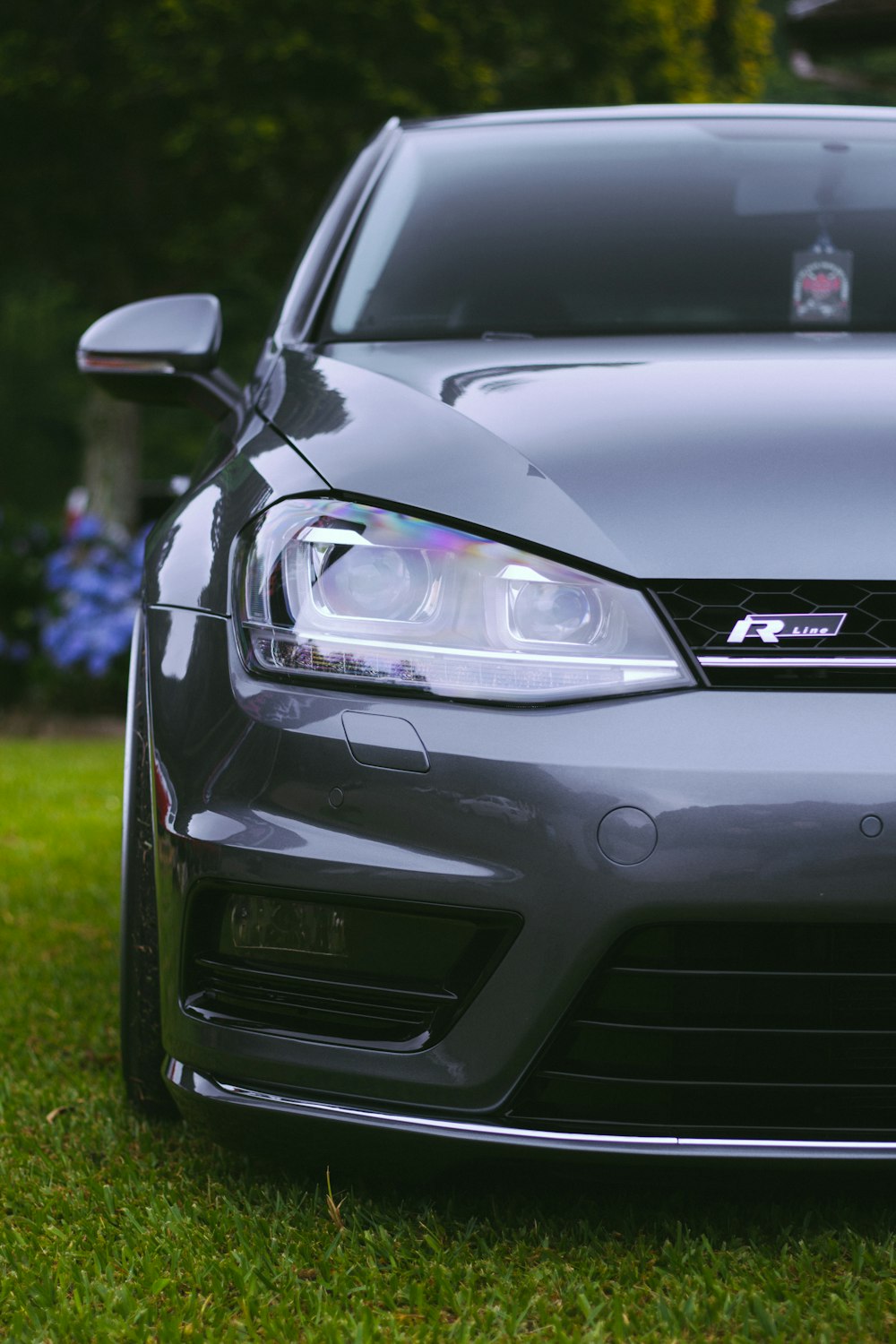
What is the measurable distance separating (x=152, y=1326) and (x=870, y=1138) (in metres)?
0.79

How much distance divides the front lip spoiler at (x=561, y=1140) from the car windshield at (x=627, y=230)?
A: 129 centimetres

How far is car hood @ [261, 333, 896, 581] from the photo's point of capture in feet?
5.49

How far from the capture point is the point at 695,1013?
5.34 ft

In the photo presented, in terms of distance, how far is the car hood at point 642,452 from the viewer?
167 cm

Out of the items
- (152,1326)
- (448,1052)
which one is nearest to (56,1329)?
(152,1326)

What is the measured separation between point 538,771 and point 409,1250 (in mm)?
619

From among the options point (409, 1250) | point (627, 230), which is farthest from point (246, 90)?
point (409, 1250)

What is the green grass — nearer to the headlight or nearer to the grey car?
the grey car

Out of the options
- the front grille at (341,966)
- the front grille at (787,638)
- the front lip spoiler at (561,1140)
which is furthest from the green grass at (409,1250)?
the front grille at (787,638)

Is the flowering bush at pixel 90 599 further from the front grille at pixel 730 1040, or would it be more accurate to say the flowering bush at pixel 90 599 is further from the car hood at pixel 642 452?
the front grille at pixel 730 1040

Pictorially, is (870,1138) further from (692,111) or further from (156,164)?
(156,164)

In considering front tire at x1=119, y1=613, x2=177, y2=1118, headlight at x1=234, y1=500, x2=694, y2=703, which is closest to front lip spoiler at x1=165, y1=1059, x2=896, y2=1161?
front tire at x1=119, y1=613, x2=177, y2=1118

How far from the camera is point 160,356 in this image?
100 inches

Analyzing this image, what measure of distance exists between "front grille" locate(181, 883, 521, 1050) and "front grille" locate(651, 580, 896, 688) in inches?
14.2
